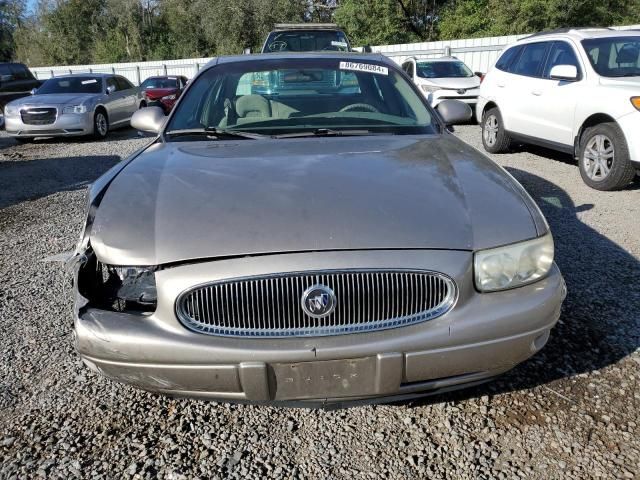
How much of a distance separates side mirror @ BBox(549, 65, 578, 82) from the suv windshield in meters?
3.74

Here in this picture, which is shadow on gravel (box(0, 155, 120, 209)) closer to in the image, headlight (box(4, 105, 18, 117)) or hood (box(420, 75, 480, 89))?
headlight (box(4, 105, 18, 117))

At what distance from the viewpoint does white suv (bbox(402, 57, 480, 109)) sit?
40.4 ft

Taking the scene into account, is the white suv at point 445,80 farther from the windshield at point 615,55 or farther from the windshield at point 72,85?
the windshield at point 72,85

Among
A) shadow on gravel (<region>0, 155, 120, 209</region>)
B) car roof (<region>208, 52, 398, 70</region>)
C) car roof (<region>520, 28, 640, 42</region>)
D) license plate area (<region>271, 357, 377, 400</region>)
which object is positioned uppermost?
car roof (<region>520, 28, 640, 42</region>)

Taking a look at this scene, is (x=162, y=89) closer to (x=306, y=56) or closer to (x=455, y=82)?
(x=455, y=82)

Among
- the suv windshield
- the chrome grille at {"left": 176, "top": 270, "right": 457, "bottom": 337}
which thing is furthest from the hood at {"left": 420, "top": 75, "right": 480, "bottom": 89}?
the chrome grille at {"left": 176, "top": 270, "right": 457, "bottom": 337}

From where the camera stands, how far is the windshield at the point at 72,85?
38.0 feet

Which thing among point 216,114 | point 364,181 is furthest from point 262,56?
point 364,181

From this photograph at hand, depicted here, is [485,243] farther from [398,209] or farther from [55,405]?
[55,405]

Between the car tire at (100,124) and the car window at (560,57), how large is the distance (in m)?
8.92

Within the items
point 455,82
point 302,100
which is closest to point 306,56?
point 302,100

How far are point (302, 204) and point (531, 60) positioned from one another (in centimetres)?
657

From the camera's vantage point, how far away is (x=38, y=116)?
10328 mm

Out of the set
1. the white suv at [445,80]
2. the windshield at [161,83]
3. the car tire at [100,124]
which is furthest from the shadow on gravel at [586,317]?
the windshield at [161,83]
